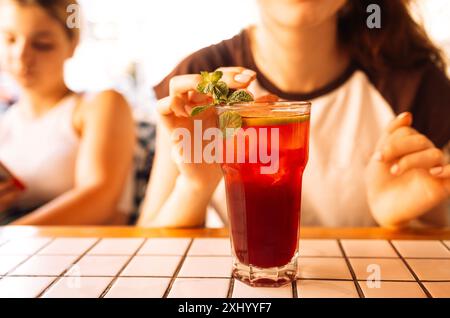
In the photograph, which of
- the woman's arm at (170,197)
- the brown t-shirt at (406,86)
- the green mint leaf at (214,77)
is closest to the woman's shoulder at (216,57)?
the brown t-shirt at (406,86)

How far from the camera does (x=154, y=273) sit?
89cm

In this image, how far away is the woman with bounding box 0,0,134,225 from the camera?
1892 millimetres

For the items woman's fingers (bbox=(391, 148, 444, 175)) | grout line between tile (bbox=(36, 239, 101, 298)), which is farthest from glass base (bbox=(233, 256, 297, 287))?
woman's fingers (bbox=(391, 148, 444, 175))

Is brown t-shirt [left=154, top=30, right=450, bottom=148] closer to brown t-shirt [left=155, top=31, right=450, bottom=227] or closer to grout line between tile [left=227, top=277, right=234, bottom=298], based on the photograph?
brown t-shirt [left=155, top=31, right=450, bottom=227]

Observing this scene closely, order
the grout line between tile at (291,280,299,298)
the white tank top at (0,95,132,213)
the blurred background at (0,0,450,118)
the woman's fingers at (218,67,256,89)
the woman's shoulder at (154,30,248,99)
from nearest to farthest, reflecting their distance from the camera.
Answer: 1. the grout line between tile at (291,280,299,298)
2. the woman's fingers at (218,67,256,89)
3. the woman's shoulder at (154,30,248,99)
4. the blurred background at (0,0,450,118)
5. the white tank top at (0,95,132,213)

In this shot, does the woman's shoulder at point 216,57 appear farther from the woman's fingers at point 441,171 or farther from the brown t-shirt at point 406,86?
the woman's fingers at point 441,171

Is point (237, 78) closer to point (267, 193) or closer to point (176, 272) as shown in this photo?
point (267, 193)

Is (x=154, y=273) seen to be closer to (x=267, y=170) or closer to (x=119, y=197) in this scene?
(x=267, y=170)

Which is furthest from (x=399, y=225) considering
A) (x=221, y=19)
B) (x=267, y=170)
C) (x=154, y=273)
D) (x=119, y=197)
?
(x=119, y=197)

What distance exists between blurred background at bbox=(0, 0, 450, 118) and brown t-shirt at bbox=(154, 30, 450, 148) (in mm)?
62

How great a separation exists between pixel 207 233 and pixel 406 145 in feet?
1.73
